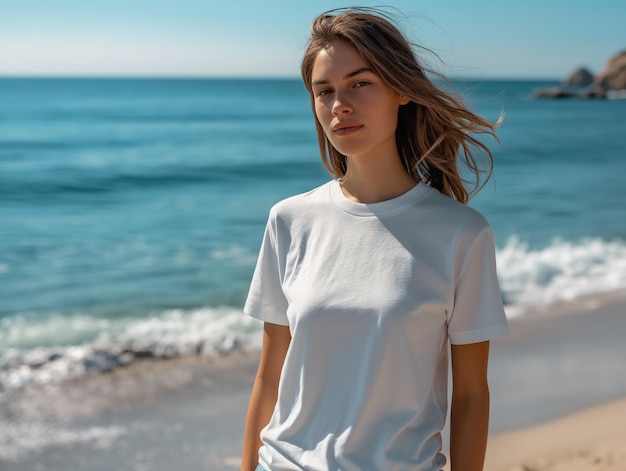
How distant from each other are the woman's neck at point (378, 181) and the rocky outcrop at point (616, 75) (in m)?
72.1

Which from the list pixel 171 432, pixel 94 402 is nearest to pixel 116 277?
pixel 94 402

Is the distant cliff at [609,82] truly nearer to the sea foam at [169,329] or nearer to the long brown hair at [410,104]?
the sea foam at [169,329]

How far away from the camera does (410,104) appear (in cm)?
210

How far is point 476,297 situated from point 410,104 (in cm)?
55

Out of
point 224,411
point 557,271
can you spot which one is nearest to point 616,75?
point 557,271

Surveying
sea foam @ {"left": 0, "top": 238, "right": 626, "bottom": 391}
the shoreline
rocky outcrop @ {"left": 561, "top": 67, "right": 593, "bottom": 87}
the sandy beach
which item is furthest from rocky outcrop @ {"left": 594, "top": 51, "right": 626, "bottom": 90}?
the shoreline

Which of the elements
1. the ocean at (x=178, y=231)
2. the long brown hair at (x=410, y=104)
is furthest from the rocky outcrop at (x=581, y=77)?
the long brown hair at (x=410, y=104)

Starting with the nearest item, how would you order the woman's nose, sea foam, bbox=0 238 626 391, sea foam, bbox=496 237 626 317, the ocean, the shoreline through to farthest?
1. the woman's nose
2. the shoreline
3. sea foam, bbox=0 238 626 391
4. the ocean
5. sea foam, bbox=496 237 626 317

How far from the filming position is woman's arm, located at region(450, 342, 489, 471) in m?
1.84

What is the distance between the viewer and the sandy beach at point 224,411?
4.42m

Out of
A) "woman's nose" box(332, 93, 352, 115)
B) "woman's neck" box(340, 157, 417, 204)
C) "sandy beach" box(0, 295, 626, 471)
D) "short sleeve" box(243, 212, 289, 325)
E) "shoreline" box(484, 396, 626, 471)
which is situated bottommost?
"sandy beach" box(0, 295, 626, 471)

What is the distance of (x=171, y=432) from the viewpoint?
505 centimetres

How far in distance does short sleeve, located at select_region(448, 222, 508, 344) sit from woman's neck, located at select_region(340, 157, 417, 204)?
0.27 metres

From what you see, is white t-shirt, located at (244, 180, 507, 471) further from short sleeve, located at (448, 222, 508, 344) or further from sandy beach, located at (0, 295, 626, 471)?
sandy beach, located at (0, 295, 626, 471)
